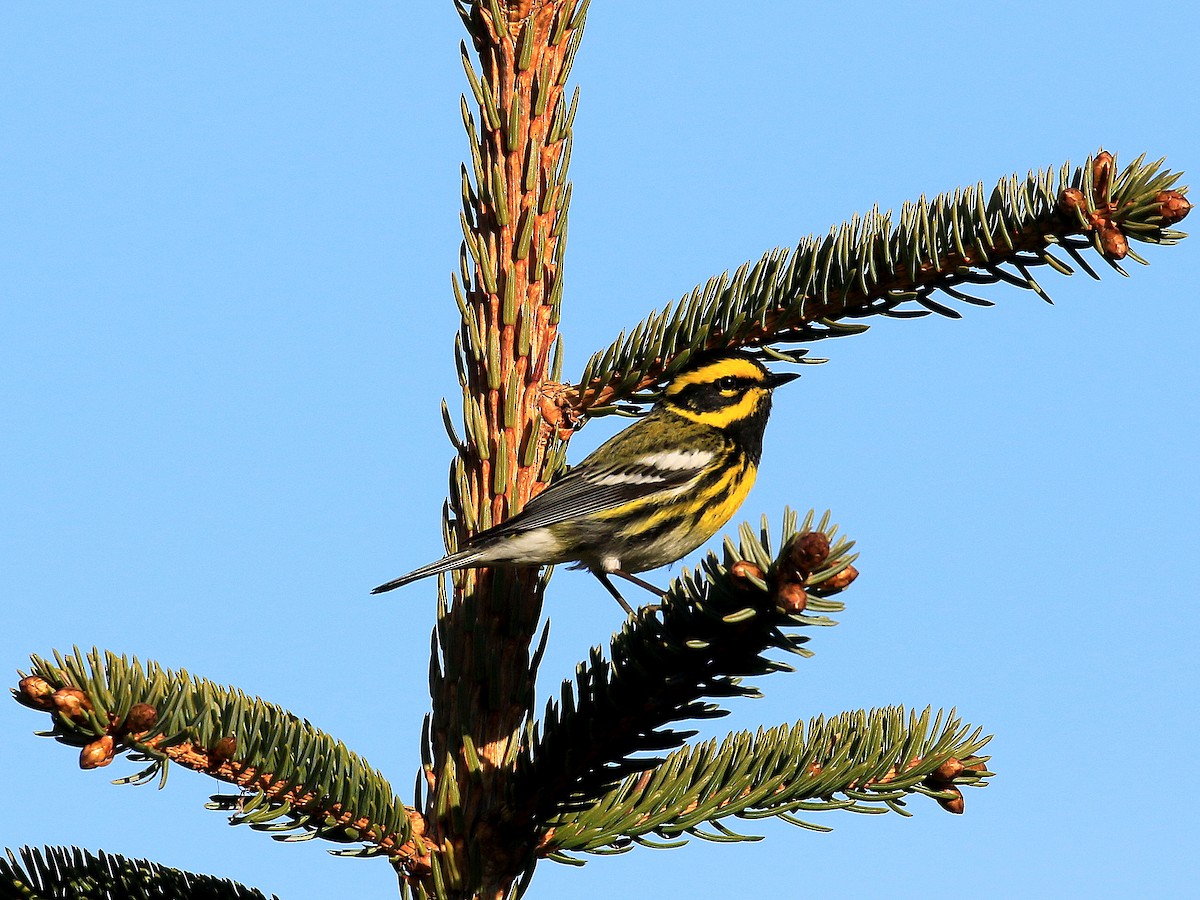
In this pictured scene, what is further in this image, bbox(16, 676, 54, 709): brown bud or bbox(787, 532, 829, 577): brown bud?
bbox(16, 676, 54, 709): brown bud

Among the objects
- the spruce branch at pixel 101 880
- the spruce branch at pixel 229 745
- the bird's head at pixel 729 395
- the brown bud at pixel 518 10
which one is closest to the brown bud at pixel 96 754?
the spruce branch at pixel 229 745

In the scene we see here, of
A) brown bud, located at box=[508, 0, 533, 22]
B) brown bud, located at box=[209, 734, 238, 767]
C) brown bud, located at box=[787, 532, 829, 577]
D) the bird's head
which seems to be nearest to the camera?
brown bud, located at box=[787, 532, 829, 577]

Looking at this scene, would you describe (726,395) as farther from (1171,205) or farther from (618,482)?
(1171,205)

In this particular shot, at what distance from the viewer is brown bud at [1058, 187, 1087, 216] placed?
11.8ft

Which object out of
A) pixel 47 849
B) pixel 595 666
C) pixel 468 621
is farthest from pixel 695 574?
pixel 47 849

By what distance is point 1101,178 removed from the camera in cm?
357

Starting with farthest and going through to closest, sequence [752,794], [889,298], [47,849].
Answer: [889,298]
[752,794]
[47,849]

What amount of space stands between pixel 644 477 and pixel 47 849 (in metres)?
3.21

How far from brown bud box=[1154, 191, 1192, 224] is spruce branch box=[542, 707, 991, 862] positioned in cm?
157

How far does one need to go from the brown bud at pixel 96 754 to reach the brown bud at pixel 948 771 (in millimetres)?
2225

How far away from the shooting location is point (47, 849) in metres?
3.12

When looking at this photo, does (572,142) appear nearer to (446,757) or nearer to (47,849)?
(446,757)

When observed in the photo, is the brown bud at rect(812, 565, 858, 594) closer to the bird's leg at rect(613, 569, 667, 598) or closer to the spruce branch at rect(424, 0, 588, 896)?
the spruce branch at rect(424, 0, 588, 896)

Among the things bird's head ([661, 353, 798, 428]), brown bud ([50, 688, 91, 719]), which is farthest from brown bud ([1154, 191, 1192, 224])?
brown bud ([50, 688, 91, 719])
